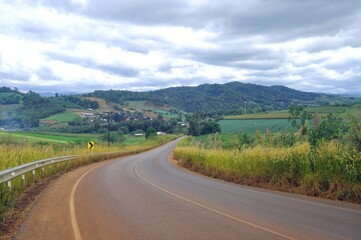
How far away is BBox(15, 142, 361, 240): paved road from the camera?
8531mm

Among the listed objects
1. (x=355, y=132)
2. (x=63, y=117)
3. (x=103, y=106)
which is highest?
(x=355, y=132)

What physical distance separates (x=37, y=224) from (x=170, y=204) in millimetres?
4115

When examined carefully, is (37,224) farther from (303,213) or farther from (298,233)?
(303,213)

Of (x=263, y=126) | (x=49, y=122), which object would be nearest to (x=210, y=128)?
(x=263, y=126)

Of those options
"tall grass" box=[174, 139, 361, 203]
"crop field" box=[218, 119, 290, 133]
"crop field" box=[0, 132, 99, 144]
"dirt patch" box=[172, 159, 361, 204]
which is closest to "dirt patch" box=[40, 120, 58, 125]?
"crop field" box=[0, 132, 99, 144]

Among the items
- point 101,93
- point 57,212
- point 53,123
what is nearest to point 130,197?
point 57,212

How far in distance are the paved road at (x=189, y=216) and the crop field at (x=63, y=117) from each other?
110783mm

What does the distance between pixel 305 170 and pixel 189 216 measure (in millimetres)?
6865

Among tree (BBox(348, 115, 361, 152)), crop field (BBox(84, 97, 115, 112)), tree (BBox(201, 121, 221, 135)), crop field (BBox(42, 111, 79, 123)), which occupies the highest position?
tree (BBox(348, 115, 361, 152))

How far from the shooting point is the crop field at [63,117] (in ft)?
400

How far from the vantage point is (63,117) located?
414 feet

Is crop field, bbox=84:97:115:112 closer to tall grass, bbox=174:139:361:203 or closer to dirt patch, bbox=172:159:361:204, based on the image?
dirt patch, bbox=172:159:361:204

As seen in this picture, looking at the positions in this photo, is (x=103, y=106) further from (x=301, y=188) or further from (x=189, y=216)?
(x=189, y=216)

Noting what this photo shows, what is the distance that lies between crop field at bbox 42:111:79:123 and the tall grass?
349 ft
